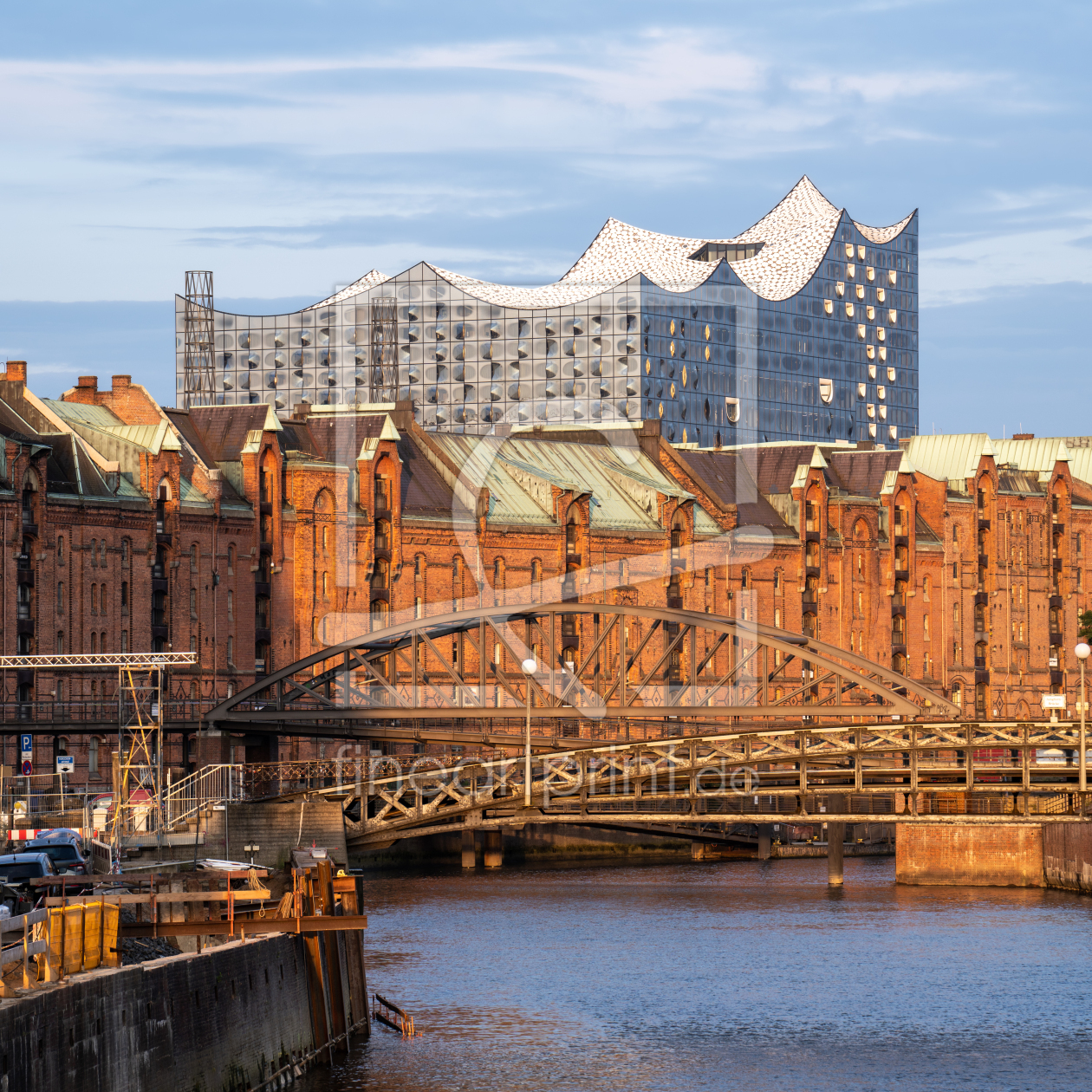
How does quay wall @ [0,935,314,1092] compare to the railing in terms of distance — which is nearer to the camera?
quay wall @ [0,935,314,1092]

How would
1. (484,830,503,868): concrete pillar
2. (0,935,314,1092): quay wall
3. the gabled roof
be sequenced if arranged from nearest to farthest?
(0,935,314,1092): quay wall
(484,830,503,868): concrete pillar
the gabled roof

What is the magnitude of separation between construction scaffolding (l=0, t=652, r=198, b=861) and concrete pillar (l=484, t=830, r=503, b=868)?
15655 millimetres

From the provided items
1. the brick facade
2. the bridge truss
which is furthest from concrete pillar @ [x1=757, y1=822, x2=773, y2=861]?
the brick facade

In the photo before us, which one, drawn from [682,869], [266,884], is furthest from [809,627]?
[266,884]

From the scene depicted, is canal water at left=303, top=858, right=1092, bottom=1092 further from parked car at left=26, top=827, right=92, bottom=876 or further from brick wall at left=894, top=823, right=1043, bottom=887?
parked car at left=26, top=827, right=92, bottom=876

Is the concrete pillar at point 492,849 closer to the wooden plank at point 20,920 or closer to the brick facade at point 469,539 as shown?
the brick facade at point 469,539

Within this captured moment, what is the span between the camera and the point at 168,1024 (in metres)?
40.7

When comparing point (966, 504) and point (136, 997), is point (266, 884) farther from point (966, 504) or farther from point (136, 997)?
point (966, 504)

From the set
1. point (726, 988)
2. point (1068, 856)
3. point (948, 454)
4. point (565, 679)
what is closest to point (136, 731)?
point (565, 679)

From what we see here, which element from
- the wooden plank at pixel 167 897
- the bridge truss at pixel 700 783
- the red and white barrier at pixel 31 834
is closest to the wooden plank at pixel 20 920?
the wooden plank at pixel 167 897

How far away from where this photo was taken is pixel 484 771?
104 metres

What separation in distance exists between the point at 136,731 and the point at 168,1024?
231ft

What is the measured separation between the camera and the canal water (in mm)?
53594

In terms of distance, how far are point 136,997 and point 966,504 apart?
444 feet
